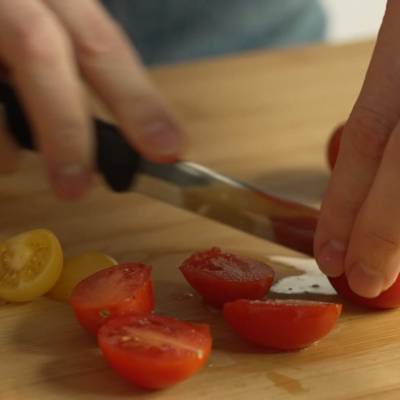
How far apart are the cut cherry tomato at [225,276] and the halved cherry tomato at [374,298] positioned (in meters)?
0.09

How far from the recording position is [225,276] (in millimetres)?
1217

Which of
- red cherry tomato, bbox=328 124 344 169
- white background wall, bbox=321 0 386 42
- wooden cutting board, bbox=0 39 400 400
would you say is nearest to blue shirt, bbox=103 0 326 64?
wooden cutting board, bbox=0 39 400 400

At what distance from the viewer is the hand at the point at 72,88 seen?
3.77ft

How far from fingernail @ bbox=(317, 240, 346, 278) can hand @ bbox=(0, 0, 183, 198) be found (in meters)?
0.21

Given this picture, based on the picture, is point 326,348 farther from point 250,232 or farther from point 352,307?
point 250,232

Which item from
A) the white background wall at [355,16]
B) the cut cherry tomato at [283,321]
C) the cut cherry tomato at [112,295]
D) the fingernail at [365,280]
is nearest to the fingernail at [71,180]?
the cut cherry tomato at [112,295]

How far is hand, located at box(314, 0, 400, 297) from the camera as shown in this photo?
1.10 metres

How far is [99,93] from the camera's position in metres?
1.23

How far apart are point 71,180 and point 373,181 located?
0.35 m

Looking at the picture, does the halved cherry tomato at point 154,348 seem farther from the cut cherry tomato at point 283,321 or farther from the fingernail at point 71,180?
the fingernail at point 71,180

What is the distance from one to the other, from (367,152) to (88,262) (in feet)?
1.31

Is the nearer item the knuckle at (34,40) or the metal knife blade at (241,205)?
the knuckle at (34,40)

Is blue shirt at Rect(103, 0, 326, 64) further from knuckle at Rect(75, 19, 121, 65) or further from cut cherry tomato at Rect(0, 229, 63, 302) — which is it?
cut cherry tomato at Rect(0, 229, 63, 302)

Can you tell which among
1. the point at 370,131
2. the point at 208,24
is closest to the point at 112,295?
the point at 370,131
